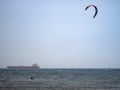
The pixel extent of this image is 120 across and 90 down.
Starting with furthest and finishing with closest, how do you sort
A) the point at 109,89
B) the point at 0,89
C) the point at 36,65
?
1. the point at 36,65
2. the point at 109,89
3. the point at 0,89

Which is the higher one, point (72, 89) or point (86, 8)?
point (86, 8)

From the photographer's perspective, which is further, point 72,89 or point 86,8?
point 72,89

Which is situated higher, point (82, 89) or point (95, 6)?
point (95, 6)

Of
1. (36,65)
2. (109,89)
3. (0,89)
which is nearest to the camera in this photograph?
(0,89)

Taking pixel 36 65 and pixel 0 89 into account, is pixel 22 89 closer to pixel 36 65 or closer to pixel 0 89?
pixel 0 89

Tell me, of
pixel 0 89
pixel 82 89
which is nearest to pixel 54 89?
pixel 82 89

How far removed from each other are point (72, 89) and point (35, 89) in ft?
16.2

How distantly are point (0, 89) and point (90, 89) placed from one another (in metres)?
11.9

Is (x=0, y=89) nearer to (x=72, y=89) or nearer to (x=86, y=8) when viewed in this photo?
(x=72, y=89)

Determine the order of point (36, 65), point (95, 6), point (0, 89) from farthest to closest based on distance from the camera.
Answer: point (36, 65) < point (0, 89) < point (95, 6)

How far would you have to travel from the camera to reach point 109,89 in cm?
3497

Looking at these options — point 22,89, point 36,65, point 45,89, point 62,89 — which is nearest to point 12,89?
point 22,89

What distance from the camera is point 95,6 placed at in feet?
77.8

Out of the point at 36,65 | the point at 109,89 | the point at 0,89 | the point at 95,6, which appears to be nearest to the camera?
the point at 95,6
